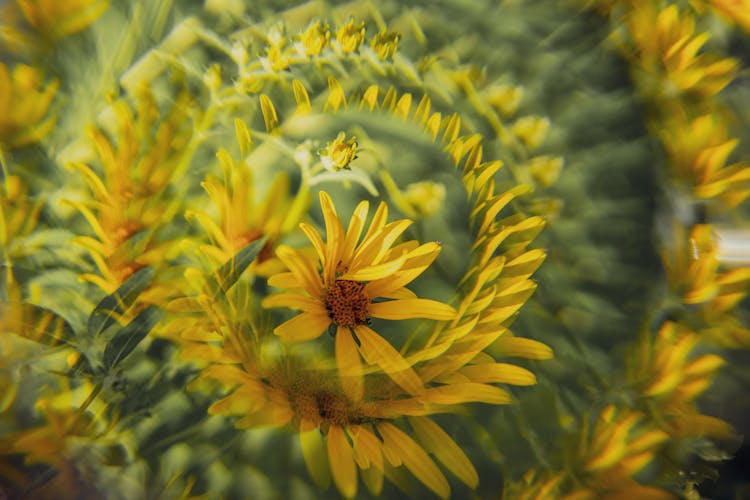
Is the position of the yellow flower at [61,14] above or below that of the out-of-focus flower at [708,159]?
above

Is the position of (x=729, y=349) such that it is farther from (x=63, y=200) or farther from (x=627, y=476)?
(x=63, y=200)

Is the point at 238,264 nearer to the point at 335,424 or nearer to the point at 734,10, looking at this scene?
the point at 335,424

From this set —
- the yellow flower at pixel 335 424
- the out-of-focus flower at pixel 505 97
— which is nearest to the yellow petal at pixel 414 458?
the yellow flower at pixel 335 424

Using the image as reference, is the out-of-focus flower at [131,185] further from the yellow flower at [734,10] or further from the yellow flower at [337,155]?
the yellow flower at [734,10]

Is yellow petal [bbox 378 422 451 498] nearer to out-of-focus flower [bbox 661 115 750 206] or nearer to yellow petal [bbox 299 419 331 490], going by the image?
yellow petal [bbox 299 419 331 490]

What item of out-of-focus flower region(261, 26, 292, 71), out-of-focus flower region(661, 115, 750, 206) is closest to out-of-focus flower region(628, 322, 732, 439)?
out-of-focus flower region(661, 115, 750, 206)
